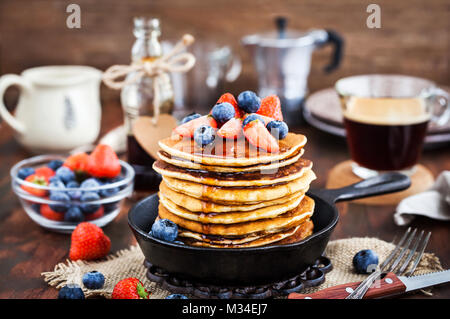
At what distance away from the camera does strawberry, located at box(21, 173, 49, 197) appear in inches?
51.0

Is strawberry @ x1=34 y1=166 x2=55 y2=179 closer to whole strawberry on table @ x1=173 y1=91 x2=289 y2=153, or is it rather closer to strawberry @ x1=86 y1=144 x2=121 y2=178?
strawberry @ x1=86 y1=144 x2=121 y2=178

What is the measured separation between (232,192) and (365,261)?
1.00ft

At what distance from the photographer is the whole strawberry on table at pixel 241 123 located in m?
1.00

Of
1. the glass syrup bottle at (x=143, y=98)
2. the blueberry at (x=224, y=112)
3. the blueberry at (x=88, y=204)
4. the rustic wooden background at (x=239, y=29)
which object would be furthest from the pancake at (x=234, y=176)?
the rustic wooden background at (x=239, y=29)

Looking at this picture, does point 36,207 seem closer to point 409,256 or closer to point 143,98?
point 143,98

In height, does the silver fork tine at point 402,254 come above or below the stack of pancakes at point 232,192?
below

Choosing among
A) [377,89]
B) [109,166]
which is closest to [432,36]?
[377,89]

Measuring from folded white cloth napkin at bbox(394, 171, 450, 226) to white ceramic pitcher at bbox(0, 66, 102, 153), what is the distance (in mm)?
980

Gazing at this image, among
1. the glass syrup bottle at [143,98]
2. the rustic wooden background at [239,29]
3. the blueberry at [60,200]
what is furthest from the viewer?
the rustic wooden background at [239,29]

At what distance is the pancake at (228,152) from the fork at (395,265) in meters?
0.23

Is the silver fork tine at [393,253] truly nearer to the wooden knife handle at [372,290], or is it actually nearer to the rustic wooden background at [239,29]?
the wooden knife handle at [372,290]

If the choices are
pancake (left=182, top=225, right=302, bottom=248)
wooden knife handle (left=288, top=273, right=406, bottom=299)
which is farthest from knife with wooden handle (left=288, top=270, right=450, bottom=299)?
pancake (left=182, top=225, right=302, bottom=248)
